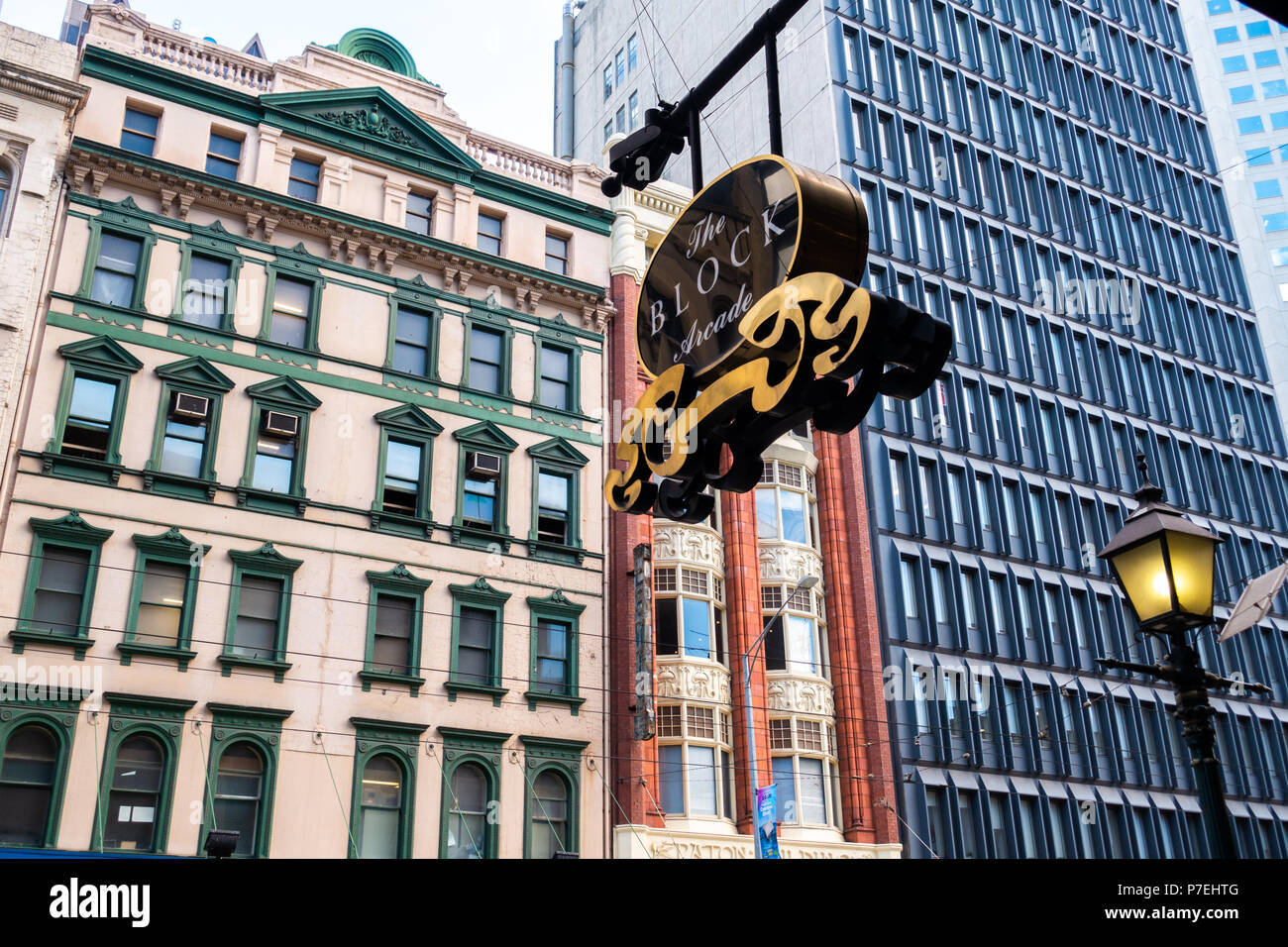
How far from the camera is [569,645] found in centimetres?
3156

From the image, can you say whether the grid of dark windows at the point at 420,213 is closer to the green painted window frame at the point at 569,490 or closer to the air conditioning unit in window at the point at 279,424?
the green painted window frame at the point at 569,490

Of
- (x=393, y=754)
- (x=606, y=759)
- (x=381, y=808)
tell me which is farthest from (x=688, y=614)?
(x=381, y=808)

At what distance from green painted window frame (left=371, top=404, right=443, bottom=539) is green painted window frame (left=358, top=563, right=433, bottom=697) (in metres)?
1.18

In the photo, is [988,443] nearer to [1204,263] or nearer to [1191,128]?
[1204,263]

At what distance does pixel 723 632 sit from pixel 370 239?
50.9ft

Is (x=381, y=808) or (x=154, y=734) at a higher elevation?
(x=154, y=734)

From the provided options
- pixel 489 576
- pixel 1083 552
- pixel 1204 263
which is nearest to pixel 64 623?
pixel 489 576

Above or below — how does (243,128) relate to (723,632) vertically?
above

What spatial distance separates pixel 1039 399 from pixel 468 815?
32.1m

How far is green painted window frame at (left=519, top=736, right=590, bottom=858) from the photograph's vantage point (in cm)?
2925

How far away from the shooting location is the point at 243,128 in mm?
32156

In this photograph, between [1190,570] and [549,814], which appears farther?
[549,814]

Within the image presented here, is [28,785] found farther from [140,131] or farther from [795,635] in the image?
[795,635]

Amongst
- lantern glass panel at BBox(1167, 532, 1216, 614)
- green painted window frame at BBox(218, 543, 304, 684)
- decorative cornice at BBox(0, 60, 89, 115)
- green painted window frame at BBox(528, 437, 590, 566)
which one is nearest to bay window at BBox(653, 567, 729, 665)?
green painted window frame at BBox(528, 437, 590, 566)
